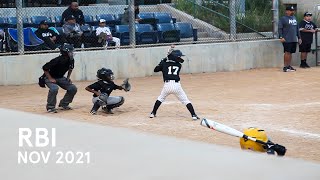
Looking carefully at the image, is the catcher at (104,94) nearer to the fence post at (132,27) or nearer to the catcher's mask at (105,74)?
the catcher's mask at (105,74)

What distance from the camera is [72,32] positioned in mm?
18078

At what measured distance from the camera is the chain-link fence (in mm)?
17609

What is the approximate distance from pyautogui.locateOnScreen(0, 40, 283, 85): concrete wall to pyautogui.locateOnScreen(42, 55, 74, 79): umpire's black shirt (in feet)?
13.4

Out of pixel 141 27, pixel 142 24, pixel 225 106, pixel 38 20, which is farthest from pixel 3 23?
pixel 225 106

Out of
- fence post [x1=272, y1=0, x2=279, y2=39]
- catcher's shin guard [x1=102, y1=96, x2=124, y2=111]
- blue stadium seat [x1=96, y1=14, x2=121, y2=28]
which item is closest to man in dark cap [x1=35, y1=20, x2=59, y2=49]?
blue stadium seat [x1=96, y1=14, x2=121, y2=28]

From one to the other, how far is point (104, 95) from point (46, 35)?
213 inches

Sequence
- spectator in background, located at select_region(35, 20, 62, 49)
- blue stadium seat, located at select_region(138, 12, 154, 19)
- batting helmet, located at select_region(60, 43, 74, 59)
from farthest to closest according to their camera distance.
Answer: blue stadium seat, located at select_region(138, 12, 154, 19), spectator in background, located at select_region(35, 20, 62, 49), batting helmet, located at select_region(60, 43, 74, 59)

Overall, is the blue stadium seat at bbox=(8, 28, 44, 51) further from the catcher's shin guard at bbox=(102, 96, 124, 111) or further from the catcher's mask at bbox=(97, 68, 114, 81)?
the catcher's shin guard at bbox=(102, 96, 124, 111)

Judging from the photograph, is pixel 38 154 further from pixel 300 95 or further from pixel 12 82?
pixel 12 82

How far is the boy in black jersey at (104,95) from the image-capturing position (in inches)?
496

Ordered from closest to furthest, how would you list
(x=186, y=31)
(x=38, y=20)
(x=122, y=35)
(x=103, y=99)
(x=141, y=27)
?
(x=103, y=99) < (x=122, y=35) < (x=38, y=20) < (x=141, y=27) < (x=186, y=31)

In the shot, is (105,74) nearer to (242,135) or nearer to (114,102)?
(114,102)

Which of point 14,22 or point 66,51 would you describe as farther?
point 14,22

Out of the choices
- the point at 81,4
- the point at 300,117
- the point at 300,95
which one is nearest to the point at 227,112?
the point at 300,117
